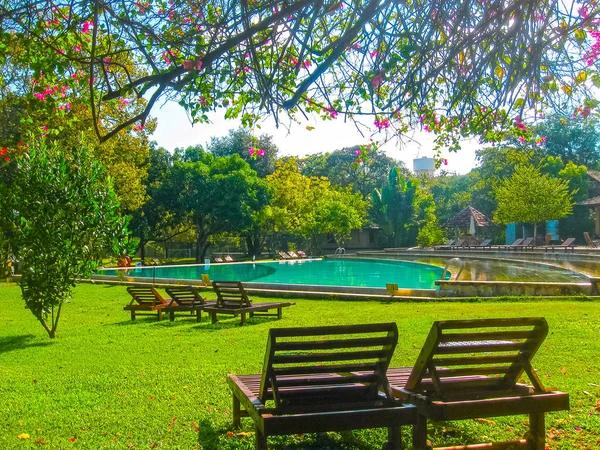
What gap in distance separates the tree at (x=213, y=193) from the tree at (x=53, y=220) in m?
26.4

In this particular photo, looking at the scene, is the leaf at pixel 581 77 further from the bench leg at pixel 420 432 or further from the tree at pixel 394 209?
the tree at pixel 394 209

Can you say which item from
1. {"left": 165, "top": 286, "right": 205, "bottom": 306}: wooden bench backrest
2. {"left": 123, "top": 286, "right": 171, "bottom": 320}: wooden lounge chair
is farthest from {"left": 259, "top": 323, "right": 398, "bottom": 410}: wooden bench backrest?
{"left": 123, "top": 286, "right": 171, "bottom": 320}: wooden lounge chair

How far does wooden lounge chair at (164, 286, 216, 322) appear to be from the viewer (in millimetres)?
12039

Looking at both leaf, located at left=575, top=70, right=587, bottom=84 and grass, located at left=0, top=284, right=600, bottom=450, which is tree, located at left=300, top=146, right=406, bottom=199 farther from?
leaf, located at left=575, top=70, right=587, bottom=84

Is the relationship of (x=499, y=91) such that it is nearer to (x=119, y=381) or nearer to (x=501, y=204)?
(x=119, y=381)

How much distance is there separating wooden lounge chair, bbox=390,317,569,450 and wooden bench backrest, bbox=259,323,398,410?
202mm

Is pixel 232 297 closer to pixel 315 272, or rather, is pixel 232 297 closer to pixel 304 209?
pixel 315 272

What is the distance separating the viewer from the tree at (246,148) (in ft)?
152

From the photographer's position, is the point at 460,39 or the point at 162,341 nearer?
the point at 460,39

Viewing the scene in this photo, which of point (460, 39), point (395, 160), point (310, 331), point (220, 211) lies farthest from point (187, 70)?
point (395, 160)

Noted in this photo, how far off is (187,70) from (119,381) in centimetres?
335

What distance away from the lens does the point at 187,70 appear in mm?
4395

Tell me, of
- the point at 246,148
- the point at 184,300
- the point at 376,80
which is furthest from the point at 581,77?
the point at 246,148

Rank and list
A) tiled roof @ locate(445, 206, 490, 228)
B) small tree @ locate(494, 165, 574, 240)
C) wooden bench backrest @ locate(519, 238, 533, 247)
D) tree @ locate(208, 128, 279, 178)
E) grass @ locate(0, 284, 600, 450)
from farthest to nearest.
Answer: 1. tree @ locate(208, 128, 279, 178)
2. tiled roof @ locate(445, 206, 490, 228)
3. small tree @ locate(494, 165, 574, 240)
4. wooden bench backrest @ locate(519, 238, 533, 247)
5. grass @ locate(0, 284, 600, 450)
